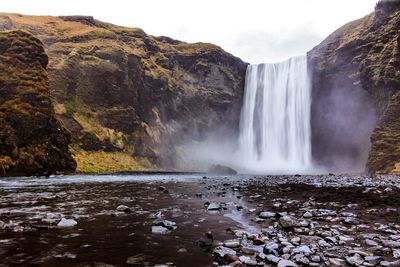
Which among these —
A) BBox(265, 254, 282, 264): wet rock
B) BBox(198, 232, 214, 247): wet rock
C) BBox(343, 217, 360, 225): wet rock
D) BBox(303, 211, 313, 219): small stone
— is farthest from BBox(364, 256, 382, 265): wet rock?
BBox(303, 211, 313, 219): small stone

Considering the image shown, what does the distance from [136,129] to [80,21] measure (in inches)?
2341

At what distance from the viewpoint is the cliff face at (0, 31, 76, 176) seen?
47.2 meters

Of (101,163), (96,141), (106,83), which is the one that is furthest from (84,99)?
(101,163)

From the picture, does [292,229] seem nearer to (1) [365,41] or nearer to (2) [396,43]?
(2) [396,43]

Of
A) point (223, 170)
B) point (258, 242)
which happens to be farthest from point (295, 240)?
point (223, 170)

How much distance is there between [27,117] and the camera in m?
51.5

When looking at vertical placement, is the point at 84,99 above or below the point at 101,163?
above

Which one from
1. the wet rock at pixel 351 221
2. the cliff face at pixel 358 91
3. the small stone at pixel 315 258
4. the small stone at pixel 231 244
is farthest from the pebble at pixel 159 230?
the cliff face at pixel 358 91

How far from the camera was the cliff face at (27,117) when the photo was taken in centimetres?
4722

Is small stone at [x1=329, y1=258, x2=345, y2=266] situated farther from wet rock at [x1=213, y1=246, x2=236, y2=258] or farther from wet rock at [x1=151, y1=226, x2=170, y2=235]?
wet rock at [x1=151, y1=226, x2=170, y2=235]

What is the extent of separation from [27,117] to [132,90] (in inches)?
1640

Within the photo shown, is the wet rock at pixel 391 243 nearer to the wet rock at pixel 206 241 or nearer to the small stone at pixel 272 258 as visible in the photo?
the small stone at pixel 272 258

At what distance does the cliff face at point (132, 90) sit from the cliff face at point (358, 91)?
2792 cm

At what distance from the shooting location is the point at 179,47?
405 feet
